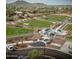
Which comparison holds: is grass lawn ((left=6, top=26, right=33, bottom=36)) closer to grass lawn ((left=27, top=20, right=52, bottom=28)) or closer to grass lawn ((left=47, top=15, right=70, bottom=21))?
grass lawn ((left=27, top=20, right=52, bottom=28))

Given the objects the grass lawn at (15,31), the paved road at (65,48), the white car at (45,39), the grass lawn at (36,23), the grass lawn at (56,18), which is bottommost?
the paved road at (65,48)

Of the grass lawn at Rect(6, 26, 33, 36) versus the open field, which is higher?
the open field

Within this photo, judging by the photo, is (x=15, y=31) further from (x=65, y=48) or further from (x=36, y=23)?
(x=65, y=48)

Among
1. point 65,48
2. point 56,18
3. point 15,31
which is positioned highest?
point 56,18

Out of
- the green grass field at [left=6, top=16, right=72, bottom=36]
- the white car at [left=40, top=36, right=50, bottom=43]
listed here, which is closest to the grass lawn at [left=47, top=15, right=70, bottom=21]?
the green grass field at [left=6, top=16, right=72, bottom=36]

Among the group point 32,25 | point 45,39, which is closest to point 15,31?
point 32,25

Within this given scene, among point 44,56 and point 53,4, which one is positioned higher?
point 53,4

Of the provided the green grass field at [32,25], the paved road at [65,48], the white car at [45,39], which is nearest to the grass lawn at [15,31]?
the green grass field at [32,25]

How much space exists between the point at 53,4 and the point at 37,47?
16.6 inches

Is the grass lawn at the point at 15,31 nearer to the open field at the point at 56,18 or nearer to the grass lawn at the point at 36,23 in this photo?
the grass lawn at the point at 36,23
